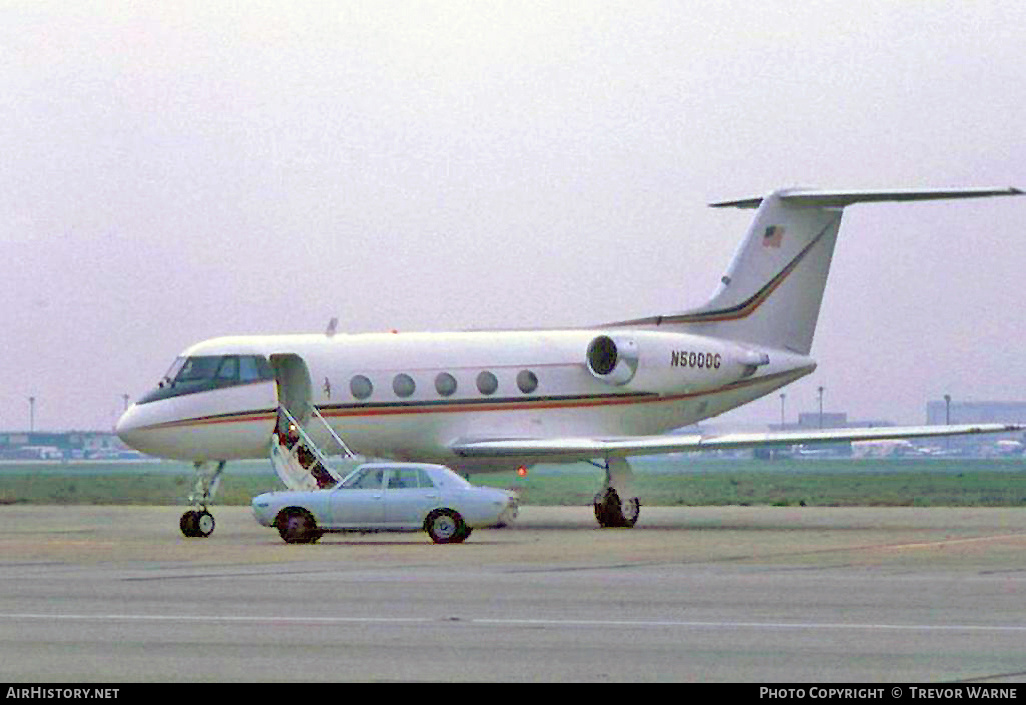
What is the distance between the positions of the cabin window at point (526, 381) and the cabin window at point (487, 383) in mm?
445

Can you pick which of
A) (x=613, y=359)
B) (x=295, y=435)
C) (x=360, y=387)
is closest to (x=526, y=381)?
(x=613, y=359)

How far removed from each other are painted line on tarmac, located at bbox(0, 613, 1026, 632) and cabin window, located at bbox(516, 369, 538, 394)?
23.6m

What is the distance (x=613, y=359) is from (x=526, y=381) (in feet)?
5.59

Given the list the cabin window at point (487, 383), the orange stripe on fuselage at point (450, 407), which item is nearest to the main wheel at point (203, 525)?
the orange stripe on fuselage at point (450, 407)

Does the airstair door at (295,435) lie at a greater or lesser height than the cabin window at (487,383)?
lesser

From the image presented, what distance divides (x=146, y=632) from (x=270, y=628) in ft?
3.37

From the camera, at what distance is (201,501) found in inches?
1544

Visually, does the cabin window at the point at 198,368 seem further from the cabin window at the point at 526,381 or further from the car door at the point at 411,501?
the car door at the point at 411,501

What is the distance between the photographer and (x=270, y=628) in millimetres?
18859

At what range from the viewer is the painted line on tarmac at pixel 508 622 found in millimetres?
18812

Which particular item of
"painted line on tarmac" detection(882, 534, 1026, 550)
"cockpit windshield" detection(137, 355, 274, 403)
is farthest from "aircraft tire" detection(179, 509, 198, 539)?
"painted line on tarmac" detection(882, 534, 1026, 550)

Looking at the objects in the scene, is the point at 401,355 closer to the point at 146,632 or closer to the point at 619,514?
the point at 619,514
